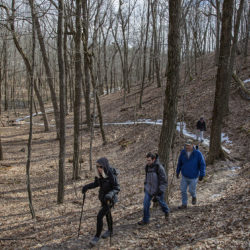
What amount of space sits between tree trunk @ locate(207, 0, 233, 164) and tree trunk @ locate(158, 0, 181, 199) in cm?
427

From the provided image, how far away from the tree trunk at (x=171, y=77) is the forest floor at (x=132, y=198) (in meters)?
1.82

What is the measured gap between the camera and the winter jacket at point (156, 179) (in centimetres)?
541

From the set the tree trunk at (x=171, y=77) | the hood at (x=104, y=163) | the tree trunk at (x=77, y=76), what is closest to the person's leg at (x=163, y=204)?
the tree trunk at (x=171, y=77)

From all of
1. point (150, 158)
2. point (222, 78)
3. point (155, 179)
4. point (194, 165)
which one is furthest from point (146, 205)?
point (222, 78)

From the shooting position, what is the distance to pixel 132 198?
8.70 m

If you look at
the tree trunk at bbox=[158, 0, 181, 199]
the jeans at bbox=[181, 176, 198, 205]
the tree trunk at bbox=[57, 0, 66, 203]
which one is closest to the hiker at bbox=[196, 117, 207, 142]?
the jeans at bbox=[181, 176, 198, 205]

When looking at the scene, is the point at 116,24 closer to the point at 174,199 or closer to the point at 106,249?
the point at 174,199

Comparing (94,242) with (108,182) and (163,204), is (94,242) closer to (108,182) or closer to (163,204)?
(108,182)

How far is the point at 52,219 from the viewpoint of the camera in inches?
313

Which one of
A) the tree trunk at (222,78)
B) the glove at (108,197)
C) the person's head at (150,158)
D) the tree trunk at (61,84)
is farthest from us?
the tree trunk at (222,78)

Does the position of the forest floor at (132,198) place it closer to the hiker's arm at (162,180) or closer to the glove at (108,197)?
the hiker's arm at (162,180)

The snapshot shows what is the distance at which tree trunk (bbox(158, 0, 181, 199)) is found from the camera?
→ 5.74m

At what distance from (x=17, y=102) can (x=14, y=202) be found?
39.4 m

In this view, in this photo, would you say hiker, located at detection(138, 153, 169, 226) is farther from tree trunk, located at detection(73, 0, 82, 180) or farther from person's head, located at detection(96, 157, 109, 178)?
tree trunk, located at detection(73, 0, 82, 180)
